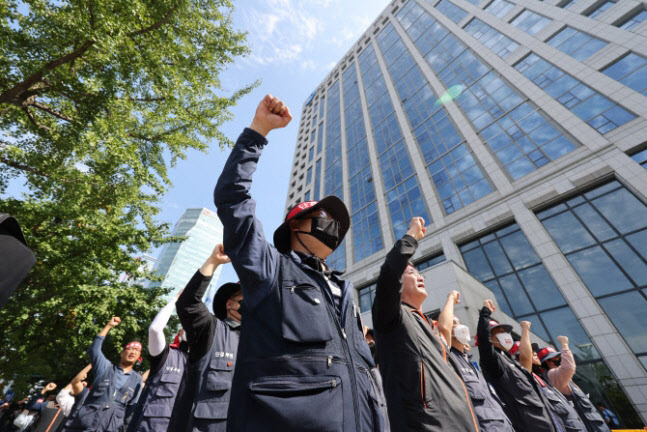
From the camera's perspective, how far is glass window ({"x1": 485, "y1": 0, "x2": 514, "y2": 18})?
764 inches

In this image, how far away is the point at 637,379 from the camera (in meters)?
8.16

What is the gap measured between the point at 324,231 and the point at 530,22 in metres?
24.2

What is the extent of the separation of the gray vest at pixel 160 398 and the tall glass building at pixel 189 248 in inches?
4576

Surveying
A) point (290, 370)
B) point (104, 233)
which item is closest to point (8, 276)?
point (290, 370)

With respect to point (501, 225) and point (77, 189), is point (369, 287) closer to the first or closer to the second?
point (501, 225)

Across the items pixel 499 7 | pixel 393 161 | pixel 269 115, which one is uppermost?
pixel 499 7

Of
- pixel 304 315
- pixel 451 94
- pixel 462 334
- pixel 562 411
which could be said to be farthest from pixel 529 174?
pixel 304 315

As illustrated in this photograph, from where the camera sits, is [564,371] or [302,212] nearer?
[302,212]

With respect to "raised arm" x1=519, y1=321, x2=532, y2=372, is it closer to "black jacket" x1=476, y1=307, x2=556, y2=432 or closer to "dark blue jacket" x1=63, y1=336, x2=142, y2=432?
"black jacket" x1=476, y1=307, x2=556, y2=432

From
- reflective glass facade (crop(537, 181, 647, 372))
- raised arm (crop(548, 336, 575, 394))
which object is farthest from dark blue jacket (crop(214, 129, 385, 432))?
reflective glass facade (crop(537, 181, 647, 372))

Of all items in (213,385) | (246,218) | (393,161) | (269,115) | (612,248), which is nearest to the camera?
(246,218)

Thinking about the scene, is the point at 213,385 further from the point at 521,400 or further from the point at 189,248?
the point at 189,248

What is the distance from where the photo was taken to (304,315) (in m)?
1.34

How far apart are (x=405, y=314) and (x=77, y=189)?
324 inches
